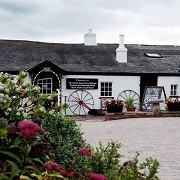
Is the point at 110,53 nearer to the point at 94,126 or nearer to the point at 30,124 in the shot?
the point at 94,126

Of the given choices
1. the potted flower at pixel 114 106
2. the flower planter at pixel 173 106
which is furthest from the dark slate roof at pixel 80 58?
the flower planter at pixel 173 106

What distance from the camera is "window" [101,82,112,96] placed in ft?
72.9

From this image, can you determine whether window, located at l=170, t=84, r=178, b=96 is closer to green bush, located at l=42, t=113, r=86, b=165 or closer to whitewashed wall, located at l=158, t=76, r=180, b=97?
whitewashed wall, located at l=158, t=76, r=180, b=97

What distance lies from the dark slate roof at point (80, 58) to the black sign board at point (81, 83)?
0.58 metres

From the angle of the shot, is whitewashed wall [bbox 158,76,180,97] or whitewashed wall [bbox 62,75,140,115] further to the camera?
whitewashed wall [bbox 158,76,180,97]

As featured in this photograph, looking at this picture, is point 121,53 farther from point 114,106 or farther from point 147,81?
point 114,106

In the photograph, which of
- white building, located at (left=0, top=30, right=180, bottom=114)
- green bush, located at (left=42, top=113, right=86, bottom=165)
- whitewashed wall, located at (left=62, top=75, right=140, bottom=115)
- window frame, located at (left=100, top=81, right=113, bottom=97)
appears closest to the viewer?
green bush, located at (left=42, top=113, right=86, bottom=165)

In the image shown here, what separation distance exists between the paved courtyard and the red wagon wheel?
3643 millimetres

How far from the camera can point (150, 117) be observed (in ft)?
63.1

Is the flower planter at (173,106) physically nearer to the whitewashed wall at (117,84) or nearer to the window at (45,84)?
the whitewashed wall at (117,84)

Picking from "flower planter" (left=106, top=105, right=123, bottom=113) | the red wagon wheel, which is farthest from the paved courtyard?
the red wagon wheel

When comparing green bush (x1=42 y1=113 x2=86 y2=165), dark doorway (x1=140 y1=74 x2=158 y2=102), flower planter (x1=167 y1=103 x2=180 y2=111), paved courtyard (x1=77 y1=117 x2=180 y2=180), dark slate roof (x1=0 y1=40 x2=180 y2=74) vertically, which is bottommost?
paved courtyard (x1=77 y1=117 x2=180 y2=180)

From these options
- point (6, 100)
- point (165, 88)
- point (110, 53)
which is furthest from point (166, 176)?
A: point (110, 53)

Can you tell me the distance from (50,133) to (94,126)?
10.5 m
